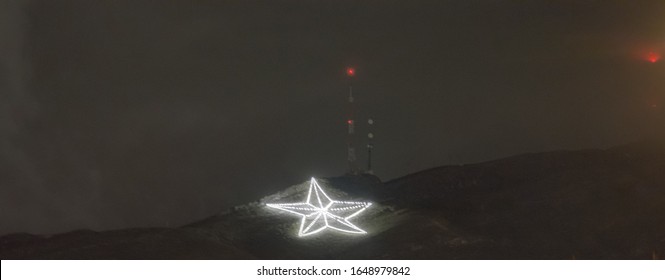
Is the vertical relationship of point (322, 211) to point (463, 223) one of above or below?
above

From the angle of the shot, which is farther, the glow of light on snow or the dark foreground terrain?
the glow of light on snow

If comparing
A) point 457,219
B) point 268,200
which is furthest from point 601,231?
point 268,200

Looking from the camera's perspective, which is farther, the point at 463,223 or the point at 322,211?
the point at 322,211

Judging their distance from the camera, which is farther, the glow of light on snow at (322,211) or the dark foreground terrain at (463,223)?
the glow of light on snow at (322,211)

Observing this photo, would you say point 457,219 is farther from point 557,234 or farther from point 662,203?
point 662,203
